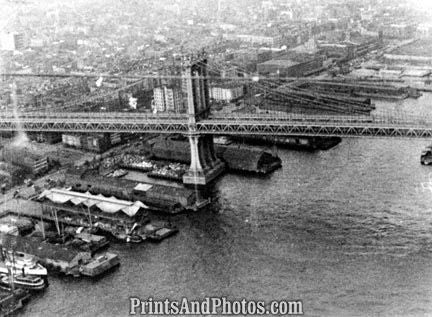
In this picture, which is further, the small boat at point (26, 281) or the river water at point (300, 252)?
the small boat at point (26, 281)

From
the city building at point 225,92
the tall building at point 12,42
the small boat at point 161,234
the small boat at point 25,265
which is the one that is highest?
the tall building at point 12,42

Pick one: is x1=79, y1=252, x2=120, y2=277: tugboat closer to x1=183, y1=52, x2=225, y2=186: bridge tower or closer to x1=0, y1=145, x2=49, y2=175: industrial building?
x1=183, y1=52, x2=225, y2=186: bridge tower

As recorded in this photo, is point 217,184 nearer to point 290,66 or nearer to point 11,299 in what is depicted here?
point 11,299

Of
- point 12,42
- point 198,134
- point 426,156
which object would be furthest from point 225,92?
point 12,42

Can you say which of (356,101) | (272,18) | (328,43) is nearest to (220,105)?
(356,101)

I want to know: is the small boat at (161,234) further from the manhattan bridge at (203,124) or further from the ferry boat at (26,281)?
the manhattan bridge at (203,124)

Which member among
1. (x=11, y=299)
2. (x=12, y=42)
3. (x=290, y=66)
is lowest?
(x=11, y=299)

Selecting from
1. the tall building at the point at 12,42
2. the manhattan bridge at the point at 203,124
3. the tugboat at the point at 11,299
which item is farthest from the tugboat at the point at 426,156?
the tall building at the point at 12,42
